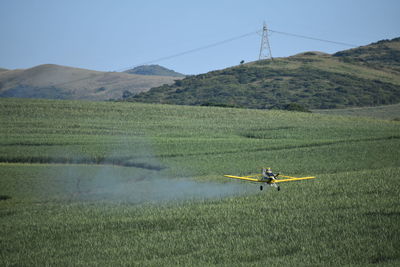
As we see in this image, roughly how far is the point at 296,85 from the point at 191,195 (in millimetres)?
127395

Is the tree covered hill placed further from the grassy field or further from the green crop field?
the green crop field

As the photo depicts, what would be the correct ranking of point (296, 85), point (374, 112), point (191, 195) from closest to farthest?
point (191, 195), point (374, 112), point (296, 85)

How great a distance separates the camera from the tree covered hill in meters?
137

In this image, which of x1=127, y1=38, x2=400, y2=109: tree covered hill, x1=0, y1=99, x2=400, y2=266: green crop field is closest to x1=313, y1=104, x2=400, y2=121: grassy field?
x1=127, y1=38, x2=400, y2=109: tree covered hill

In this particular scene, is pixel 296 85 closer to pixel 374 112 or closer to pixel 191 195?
pixel 374 112

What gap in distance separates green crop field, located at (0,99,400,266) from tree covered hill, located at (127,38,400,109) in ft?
216

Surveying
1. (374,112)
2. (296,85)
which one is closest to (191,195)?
(374,112)

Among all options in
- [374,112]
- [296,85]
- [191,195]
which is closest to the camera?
[191,195]

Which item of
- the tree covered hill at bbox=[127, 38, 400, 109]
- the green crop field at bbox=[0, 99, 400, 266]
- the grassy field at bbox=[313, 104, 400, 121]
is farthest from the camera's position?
the tree covered hill at bbox=[127, 38, 400, 109]

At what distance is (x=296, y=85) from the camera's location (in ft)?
503

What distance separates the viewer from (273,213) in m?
22.8

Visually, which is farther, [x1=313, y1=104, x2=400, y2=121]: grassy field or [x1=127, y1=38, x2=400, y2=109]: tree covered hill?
[x1=127, y1=38, x2=400, y2=109]: tree covered hill

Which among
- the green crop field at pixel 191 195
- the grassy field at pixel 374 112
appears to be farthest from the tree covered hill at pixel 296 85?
the green crop field at pixel 191 195

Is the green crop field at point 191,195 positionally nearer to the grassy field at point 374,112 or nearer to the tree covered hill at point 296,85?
the grassy field at point 374,112
